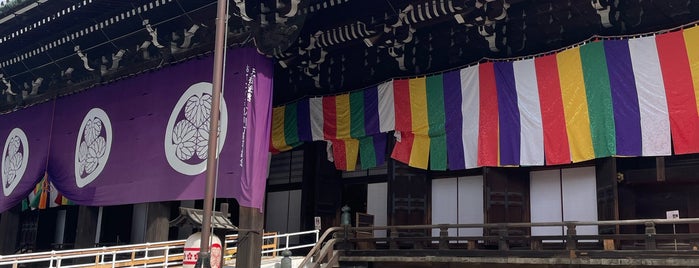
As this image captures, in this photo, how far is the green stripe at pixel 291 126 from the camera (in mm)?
17172

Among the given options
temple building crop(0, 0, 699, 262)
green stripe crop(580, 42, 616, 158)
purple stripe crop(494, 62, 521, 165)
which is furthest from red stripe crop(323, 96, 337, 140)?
green stripe crop(580, 42, 616, 158)

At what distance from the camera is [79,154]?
17.3 meters

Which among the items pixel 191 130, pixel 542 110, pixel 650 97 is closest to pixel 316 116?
pixel 191 130

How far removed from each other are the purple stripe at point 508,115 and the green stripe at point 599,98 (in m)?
1.47

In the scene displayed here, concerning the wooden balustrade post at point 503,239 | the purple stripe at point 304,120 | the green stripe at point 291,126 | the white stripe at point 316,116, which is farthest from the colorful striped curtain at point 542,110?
the wooden balustrade post at point 503,239

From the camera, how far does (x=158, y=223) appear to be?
15047 mm

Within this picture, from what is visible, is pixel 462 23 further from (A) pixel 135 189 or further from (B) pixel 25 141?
(B) pixel 25 141

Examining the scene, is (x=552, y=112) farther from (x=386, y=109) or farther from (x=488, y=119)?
(x=386, y=109)

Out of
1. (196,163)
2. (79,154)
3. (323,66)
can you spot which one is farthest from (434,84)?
(79,154)

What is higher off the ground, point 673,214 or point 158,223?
point 673,214

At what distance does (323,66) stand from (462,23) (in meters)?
4.46

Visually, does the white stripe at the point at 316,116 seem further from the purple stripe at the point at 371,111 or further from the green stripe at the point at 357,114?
the purple stripe at the point at 371,111

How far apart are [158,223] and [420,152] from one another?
6.23 m

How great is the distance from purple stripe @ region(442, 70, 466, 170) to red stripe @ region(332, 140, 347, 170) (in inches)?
119
